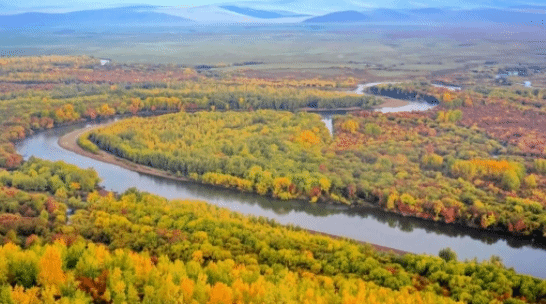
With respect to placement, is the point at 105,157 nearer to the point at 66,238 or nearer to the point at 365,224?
the point at 66,238

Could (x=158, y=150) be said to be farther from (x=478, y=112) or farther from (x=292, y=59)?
(x=292, y=59)

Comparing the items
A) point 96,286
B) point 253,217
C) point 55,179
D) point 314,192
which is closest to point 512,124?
point 314,192

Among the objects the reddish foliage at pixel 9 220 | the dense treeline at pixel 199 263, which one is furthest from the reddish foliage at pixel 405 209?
the reddish foliage at pixel 9 220

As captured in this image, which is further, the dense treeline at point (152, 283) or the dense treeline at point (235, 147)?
the dense treeline at point (235, 147)

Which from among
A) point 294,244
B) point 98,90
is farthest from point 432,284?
point 98,90

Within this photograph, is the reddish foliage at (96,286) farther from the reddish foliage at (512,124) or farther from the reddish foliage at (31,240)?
the reddish foliage at (512,124)

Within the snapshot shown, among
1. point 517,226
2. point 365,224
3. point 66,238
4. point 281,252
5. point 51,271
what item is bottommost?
point 365,224

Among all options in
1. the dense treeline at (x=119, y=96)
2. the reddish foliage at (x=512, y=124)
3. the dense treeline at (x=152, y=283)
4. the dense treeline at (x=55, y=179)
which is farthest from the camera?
the dense treeline at (x=119, y=96)
